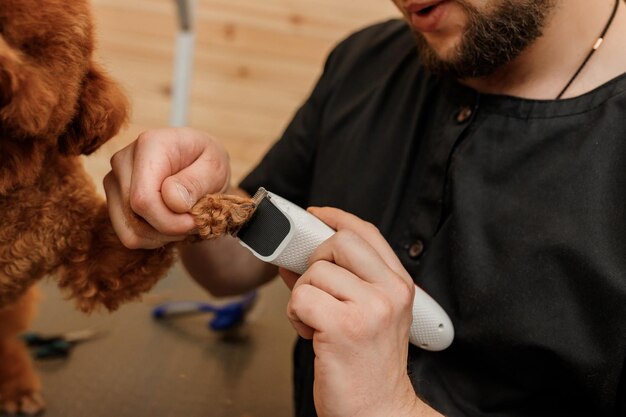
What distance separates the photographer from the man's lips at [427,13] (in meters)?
0.56

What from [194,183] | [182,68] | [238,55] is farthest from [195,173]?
[238,55]

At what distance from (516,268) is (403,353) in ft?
0.46

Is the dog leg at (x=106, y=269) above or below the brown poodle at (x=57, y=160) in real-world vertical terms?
below

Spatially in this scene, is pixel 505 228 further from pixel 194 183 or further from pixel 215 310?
pixel 215 310

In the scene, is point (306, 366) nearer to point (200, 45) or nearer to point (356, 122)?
point (356, 122)

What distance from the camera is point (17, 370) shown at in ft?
2.45

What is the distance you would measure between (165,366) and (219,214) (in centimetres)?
42

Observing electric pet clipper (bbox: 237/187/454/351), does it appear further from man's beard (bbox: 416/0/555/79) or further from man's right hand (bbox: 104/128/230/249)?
man's beard (bbox: 416/0/555/79)

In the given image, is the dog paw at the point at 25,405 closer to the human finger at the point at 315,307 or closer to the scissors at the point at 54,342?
the scissors at the point at 54,342

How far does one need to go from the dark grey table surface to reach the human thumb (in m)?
0.28

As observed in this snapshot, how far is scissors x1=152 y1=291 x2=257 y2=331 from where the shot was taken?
0.91 meters

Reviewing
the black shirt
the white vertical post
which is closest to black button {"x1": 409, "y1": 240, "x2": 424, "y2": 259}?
the black shirt

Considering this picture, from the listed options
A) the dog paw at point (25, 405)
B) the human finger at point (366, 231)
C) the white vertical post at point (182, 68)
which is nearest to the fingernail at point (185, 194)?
the human finger at point (366, 231)

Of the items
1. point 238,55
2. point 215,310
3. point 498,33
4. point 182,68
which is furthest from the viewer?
point 238,55
